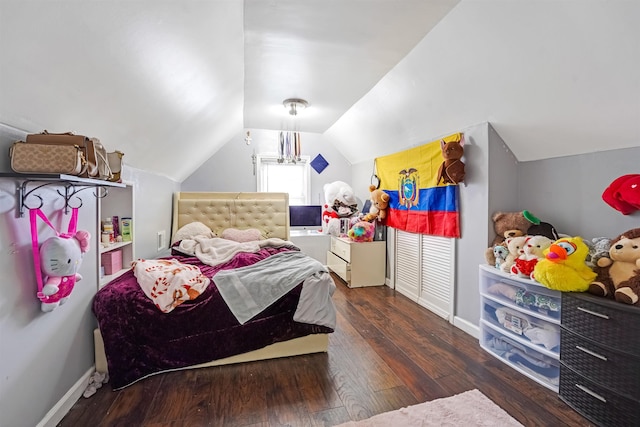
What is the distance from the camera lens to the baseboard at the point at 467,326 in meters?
2.54

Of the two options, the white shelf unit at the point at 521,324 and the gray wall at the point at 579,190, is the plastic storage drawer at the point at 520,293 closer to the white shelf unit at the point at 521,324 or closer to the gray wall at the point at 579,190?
the white shelf unit at the point at 521,324

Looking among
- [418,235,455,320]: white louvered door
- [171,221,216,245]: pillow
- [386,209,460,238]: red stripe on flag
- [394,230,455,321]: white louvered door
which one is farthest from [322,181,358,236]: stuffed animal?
[171,221,216,245]: pillow

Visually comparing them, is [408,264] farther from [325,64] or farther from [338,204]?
[325,64]

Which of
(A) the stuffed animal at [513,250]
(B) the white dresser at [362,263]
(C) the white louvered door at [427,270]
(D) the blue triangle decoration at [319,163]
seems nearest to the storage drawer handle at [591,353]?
(A) the stuffed animal at [513,250]

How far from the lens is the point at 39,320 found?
1.44m

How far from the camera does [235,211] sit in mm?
4160

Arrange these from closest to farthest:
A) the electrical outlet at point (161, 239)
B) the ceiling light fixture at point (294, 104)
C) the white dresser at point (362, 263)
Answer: the ceiling light fixture at point (294, 104) → the electrical outlet at point (161, 239) → the white dresser at point (362, 263)

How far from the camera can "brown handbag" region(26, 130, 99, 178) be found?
4.11ft

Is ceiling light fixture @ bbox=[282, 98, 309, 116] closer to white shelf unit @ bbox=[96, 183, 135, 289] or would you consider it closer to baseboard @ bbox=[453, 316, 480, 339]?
white shelf unit @ bbox=[96, 183, 135, 289]

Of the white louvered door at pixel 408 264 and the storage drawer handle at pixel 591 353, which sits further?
the white louvered door at pixel 408 264

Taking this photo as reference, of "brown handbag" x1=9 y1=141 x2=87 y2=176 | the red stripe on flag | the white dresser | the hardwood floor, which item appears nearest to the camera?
"brown handbag" x1=9 y1=141 x2=87 y2=176

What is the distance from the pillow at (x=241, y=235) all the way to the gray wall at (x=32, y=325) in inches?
71.1

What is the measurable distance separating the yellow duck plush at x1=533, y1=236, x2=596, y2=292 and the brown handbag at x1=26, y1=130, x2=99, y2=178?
8.41 feet

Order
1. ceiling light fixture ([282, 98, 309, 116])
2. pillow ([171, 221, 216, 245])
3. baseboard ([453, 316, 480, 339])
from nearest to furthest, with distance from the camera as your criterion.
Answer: baseboard ([453, 316, 480, 339]) < ceiling light fixture ([282, 98, 309, 116]) < pillow ([171, 221, 216, 245])
